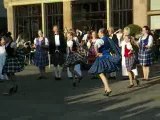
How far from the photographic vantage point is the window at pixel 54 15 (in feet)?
96.8

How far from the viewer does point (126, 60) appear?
14.9 meters

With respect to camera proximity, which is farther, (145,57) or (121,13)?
(121,13)

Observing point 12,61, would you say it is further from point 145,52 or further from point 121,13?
point 121,13

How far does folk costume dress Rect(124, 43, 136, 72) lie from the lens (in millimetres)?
14640

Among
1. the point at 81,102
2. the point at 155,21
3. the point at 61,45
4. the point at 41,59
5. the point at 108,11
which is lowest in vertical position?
the point at 81,102

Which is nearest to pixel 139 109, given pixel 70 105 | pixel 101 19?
pixel 70 105

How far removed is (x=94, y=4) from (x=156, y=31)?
4722mm

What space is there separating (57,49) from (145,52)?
310cm

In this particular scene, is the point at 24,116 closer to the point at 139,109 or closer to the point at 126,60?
the point at 139,109

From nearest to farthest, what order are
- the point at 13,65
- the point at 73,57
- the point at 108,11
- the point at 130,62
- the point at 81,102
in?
the point at 81,102 → the point at 13,65 → the point at 130,62 → the point at 73,57 → the point at 108,11

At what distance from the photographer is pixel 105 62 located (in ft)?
42.9

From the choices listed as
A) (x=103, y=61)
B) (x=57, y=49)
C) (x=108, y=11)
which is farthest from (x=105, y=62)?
(x=108, y=11)

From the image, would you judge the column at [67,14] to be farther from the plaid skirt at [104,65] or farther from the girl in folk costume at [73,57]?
the plaid skirt at [104,65]

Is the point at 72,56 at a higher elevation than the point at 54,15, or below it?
below
